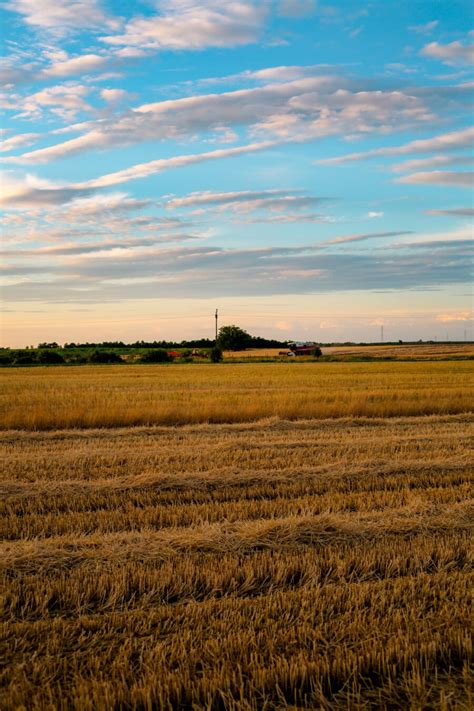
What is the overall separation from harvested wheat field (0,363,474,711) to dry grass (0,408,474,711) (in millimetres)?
17

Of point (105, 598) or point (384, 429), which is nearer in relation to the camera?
point (105, 598)

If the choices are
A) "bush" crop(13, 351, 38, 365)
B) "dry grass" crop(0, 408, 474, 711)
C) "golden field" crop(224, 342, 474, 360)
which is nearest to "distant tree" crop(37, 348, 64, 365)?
"bush" crop(13, 351, 38, 365)

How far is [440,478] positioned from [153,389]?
824 inches

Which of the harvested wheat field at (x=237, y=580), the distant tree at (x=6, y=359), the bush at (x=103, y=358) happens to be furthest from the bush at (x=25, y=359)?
the harvested wheat field at (x=237, y=580)

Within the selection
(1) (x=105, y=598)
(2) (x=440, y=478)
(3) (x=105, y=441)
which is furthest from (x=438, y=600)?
(3) (x=105, y=441)

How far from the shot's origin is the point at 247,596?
5.43 metres

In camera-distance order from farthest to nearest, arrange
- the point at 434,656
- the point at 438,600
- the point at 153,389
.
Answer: the point at 153,389
the point at 438,600
the point at 434,656

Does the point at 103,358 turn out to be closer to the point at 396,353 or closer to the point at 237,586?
the point at 396,353

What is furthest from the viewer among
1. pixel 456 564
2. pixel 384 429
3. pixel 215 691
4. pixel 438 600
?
pixel 384 429

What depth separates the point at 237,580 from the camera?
574 cm

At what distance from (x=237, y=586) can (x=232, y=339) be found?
101 m

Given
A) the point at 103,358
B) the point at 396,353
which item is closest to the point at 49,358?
the point at 103,358

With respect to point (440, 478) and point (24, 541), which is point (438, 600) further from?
point (440, 478)

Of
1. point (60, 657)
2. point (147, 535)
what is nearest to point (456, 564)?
→ point (147, 535)
